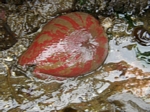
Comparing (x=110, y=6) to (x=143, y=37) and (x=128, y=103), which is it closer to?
(x=143, y=37)

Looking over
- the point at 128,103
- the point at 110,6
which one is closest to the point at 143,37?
the point at 110,6

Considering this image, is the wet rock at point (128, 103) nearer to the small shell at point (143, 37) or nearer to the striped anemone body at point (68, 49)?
the striped anemone body at point (68, 49)

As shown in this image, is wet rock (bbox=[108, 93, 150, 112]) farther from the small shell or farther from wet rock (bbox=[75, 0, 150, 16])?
wet rock (bbox=[75, 0, 150, 16])

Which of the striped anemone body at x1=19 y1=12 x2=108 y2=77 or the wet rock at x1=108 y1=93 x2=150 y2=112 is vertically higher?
the striped anemone body at x1=19 y1=12 x2=108 y2=77

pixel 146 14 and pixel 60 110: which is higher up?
pixel 146 14

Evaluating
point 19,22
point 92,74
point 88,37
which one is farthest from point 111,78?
point 19,22

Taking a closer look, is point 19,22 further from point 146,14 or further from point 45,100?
point 146,14

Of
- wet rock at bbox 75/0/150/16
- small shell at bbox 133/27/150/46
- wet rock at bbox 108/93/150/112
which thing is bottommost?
wet rock at bbox 108/93/150/112

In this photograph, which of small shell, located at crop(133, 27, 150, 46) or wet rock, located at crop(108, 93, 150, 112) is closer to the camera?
wet rock, located at crop(108, 93, 150, 112)

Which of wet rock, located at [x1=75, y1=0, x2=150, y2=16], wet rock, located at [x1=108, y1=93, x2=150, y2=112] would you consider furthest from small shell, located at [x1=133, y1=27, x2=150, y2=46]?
wet rock, located at [x1=108, y1=93, x2=150, y2=112]
